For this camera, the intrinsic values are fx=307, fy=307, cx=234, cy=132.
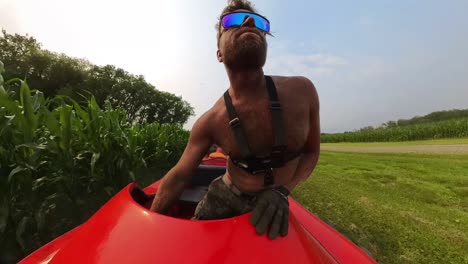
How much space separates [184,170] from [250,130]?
1.30ft

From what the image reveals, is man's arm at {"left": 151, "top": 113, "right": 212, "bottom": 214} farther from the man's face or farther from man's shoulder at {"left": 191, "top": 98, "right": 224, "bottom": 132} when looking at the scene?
the man's face

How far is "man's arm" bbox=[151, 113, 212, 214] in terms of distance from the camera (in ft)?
4.91

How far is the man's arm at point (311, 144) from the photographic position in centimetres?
154

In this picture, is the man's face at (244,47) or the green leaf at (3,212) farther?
the green leaf at (3,212)

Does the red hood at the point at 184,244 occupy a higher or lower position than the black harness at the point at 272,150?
lower

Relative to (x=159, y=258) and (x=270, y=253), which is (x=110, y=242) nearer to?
(x=159, y=258)

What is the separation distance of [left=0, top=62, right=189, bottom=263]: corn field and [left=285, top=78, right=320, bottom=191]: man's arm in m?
1.86

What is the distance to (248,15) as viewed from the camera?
4.57 ft

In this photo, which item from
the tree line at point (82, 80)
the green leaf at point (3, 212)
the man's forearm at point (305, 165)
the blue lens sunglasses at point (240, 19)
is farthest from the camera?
the tree line at point (82, 80)

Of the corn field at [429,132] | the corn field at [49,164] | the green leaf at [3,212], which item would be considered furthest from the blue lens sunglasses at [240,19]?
the corn field at [429,132]

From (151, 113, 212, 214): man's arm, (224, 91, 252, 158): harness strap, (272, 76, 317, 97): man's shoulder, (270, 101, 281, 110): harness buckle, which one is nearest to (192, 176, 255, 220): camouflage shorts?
(151, 113, 212, 214): man's arm

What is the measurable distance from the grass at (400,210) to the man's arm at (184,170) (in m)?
1.96

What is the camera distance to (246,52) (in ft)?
4.27

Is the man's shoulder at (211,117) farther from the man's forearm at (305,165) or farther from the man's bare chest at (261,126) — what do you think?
the man's forearm at (305,165)
